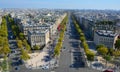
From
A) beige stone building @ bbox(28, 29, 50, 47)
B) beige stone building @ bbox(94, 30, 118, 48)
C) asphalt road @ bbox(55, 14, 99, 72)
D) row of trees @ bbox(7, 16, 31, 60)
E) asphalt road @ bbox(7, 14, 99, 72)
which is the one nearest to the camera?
asphalt road @ bbox(7, 14, 99, 72)

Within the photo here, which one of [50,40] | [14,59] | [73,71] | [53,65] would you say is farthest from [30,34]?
[73,71]

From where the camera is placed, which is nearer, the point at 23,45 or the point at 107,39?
the point at 23,45

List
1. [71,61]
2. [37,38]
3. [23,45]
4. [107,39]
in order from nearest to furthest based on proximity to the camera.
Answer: [71,61] < [23,45] < [107,39] < [37,38]

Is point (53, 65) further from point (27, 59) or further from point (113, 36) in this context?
point (113, 36)

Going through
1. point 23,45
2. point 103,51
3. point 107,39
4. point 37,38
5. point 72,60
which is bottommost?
point 72,60

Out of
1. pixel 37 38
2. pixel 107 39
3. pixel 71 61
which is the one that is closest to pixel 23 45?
pixel 37 38

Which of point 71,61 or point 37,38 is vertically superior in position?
point 37,38

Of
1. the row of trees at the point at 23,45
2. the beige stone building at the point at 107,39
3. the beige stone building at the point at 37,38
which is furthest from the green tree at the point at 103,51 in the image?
the beige stone building at the point at 37,38

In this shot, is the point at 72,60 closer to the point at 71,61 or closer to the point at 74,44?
the point at 71,61

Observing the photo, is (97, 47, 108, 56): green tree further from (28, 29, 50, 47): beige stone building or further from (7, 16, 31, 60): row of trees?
(28, 29, 50, 47): beige stone building

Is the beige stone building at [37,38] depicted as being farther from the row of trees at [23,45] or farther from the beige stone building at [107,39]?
the beige stone building at [107,39]

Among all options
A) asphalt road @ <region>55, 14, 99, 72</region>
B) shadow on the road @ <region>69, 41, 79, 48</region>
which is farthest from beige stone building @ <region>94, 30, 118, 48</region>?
asphalt road @ <region>55, 14, 99, 72</region>
